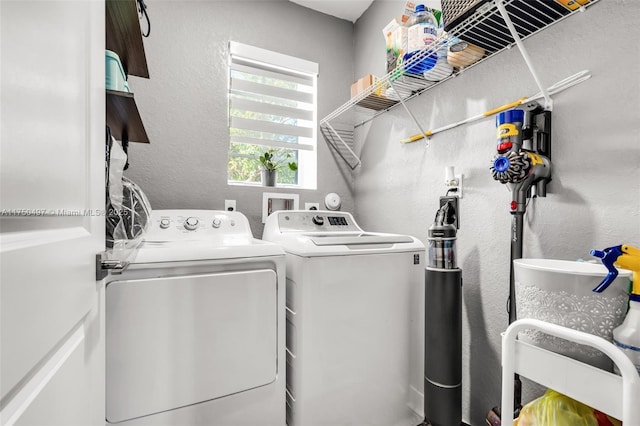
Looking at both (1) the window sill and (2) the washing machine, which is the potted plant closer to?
(1) the window sill

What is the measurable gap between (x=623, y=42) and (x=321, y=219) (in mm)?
1561

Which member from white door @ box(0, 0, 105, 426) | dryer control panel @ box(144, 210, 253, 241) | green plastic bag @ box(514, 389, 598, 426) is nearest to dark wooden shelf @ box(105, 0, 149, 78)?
white door @ box(0, 0, 105, 426)

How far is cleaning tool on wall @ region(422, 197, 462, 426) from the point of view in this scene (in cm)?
137

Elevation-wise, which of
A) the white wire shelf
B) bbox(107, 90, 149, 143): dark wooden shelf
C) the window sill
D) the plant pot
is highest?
the white wire shelf

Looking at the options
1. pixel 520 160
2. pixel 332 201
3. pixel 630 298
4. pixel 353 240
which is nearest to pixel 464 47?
pixel 520 160

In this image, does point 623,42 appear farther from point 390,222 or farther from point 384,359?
point 384,359

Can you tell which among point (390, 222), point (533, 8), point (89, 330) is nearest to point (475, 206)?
point (390, 222)

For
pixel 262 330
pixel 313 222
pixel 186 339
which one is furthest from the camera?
pixel 313 222

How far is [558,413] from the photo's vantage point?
2.77 ft

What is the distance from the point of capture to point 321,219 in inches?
80.3

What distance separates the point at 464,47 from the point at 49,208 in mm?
1683

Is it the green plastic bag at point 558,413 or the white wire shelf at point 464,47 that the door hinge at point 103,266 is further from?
the white wire shelf at point 464,47

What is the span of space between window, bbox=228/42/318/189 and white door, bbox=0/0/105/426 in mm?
1589

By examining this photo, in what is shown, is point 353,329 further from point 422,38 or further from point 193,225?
point 422,38
